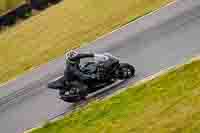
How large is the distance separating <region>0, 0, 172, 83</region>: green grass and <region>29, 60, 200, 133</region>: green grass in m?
6.04

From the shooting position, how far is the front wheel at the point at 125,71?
67.6 feet

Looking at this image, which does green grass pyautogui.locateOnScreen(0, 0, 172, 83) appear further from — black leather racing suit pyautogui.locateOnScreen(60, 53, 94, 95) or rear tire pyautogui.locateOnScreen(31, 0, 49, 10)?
black leather racing suit pyautogui.locateOnScreen(60, 53, 94, 95)

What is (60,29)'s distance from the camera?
89.0 feet

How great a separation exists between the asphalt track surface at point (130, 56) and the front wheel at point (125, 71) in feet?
0.76

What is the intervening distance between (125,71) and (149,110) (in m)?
2.95

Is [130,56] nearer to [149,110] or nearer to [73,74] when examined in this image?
[73,74]

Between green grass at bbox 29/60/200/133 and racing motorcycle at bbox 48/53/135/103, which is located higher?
racing motorcycle at bbox 48/53/135/103

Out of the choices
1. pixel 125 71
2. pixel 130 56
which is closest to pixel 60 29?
pixel 130 56

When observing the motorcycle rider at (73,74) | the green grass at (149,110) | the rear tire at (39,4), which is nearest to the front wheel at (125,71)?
the green grass at (149,110)

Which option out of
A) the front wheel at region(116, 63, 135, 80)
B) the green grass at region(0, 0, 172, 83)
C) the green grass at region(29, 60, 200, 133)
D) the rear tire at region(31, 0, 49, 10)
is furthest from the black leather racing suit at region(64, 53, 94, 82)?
the rear tire at region(31, 0, 49, 10)

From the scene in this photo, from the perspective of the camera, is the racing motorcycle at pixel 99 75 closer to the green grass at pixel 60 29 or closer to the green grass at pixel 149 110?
the green grass at pixel 149 110

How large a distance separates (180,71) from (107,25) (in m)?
6.73

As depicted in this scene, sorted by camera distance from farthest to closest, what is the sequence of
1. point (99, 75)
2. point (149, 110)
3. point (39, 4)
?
point (39, 4) → point (99, 75) → point (149, 110)

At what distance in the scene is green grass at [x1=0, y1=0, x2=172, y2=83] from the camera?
83.0 feet
